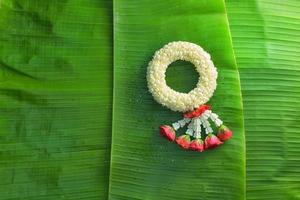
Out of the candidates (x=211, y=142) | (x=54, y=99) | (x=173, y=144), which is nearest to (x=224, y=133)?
(x=211, y=142)

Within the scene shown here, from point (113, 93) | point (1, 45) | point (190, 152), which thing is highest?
point (1, 45)

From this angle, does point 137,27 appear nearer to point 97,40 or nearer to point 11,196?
point 97,40

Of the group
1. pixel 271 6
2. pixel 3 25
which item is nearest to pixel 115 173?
pixel 3 25

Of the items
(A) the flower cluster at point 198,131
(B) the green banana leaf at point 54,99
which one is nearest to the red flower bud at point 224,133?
(A) the flower cluster at point 198,131

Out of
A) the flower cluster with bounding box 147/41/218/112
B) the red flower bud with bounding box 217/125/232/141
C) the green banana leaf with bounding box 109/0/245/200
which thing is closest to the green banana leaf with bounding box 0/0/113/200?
the green banana leaf with bounding box 109/0/245/200

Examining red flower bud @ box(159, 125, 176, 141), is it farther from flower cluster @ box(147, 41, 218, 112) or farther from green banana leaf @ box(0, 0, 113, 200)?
green banana leaf @ box(0, 0, 113, 200)

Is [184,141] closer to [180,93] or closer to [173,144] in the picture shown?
[173,144]
